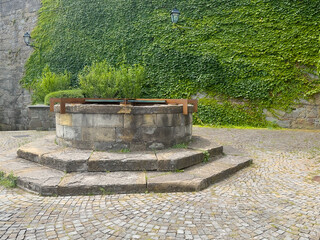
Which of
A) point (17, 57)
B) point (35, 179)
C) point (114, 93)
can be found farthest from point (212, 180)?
point (17, 57)

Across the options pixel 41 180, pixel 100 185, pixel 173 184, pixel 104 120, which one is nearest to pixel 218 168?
pixel 173 184

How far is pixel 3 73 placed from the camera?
1491 cm

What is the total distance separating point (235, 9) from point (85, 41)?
7469mm

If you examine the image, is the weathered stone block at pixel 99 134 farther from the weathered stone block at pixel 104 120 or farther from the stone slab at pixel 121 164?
the stone slab at pixel 121 164

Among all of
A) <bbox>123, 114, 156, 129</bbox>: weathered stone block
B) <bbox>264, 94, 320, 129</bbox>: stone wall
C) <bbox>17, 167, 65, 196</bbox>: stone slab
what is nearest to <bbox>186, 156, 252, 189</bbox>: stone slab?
<bbox>123, 114, 156, 129</bbox>: weathered stone block

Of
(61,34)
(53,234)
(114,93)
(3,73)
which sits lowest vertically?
(53,234)

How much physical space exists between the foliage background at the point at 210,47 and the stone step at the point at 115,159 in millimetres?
6006

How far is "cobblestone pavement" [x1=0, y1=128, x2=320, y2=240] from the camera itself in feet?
7.60

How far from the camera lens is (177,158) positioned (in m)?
4.00

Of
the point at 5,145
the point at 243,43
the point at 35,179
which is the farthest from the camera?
the point at 243,43

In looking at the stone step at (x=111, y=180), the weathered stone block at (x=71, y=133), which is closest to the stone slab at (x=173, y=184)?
the stone step at (x=111, y=180)

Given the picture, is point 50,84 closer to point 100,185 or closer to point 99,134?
point 99,134

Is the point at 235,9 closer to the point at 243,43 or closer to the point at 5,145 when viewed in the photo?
the point at 243,43

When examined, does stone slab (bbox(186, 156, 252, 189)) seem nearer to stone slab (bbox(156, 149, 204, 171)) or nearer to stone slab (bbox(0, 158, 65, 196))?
stone slab (bbox(156, 149, 204, 171))
